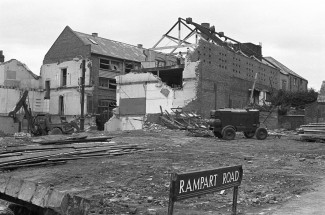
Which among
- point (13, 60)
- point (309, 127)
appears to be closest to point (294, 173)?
point (309, 127)

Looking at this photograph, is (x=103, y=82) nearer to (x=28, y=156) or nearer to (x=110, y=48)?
(x=110, y=48)

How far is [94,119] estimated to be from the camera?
132 ft

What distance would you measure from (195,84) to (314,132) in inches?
497

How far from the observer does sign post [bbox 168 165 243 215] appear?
3762 millimetres

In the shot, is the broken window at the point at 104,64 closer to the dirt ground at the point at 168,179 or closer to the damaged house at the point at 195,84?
the damaged house at the point at 195,84

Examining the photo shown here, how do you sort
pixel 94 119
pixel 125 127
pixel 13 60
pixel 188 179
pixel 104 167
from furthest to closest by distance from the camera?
1. pixel 13 60
2. pixel 94 119
3. pixel 125 127
4. pixel 104 167
5. pixel 188 179

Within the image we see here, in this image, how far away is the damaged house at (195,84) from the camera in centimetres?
3225

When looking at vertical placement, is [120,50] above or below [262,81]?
above

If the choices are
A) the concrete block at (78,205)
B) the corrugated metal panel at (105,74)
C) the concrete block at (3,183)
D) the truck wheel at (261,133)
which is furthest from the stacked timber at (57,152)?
the corrugated metal panel at (105,74)

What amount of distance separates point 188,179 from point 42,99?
141 feet

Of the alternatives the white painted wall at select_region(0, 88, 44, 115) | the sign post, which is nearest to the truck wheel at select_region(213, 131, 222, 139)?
the sign post

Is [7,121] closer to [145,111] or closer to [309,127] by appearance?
[145,111]

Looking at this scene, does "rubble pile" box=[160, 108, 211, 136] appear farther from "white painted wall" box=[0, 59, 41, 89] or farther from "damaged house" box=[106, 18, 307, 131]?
"white painted wall" box=[0, 59, 41, 89]

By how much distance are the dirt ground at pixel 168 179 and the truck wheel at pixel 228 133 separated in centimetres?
542
